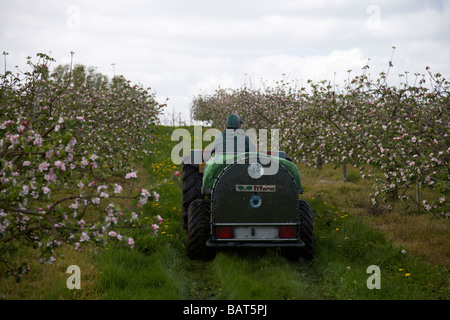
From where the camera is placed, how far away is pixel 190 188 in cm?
724

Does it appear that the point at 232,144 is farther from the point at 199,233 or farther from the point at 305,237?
the point at 305,237

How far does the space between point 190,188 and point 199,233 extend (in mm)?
1677

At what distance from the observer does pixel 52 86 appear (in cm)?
820

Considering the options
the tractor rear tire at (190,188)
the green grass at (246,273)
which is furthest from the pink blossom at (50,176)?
the tractor rear tire at (190,188)

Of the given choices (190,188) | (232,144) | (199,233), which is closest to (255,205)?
(199,233)

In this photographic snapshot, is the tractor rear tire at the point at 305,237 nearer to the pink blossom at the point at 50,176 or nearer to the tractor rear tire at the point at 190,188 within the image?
the tractor rear tire at the point at 190,188

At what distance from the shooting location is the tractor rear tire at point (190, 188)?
716 cm

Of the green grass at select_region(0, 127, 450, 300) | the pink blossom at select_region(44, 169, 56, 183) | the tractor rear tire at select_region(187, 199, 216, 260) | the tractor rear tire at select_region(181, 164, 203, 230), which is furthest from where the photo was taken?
the tractor rear tire at select_region(181, 164, 203, 230)

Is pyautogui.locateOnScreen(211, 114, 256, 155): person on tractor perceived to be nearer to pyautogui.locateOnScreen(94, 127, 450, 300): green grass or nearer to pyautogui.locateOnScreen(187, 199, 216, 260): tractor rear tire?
pyautogui.locateOnScreen(187, 199, 216, 260): tractor rear tire

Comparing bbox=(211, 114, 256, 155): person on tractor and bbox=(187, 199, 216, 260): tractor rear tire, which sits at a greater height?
bbox=(211, 114, 256, 155): person on tractor

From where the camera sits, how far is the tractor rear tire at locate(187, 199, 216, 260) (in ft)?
18.7

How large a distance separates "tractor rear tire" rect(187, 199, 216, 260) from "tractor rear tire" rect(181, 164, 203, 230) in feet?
3.99

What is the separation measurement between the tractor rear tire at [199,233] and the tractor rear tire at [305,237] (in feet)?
4.22

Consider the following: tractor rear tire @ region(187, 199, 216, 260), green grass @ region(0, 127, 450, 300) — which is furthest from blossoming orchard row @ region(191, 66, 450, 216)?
tractor rear tire @ region(187, 199, 216, 260)
